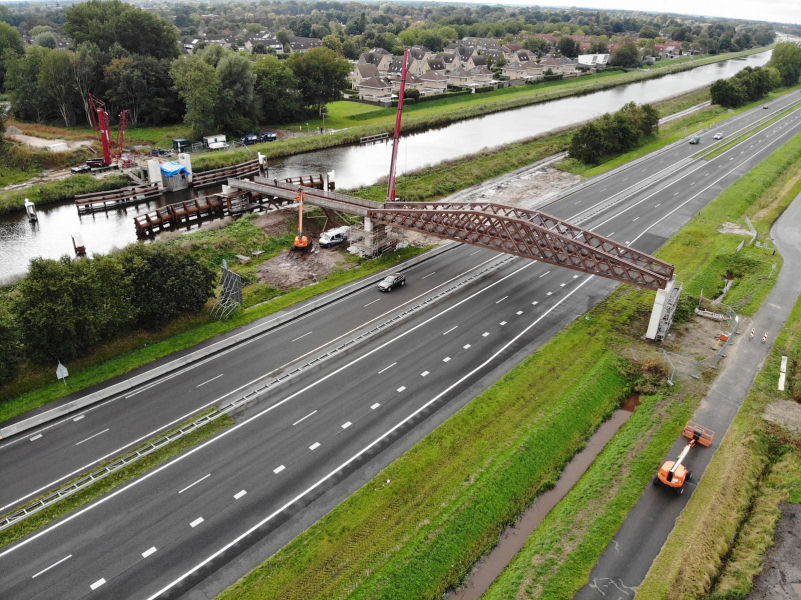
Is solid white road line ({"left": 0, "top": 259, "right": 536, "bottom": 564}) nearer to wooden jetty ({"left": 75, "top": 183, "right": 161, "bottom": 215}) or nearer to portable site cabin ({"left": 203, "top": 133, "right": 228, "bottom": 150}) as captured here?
wooden jetty ({"left": 75, "top": 183, "right": 161, "bottom": 215})

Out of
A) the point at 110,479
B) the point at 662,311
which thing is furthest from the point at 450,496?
the point at 662,311

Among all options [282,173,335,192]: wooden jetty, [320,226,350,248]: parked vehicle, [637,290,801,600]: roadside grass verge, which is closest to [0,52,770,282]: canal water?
[282,173,335,192]: wooden jetty

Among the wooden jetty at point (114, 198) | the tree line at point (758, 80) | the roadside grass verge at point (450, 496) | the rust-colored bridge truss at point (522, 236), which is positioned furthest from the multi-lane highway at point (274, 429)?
the tree line at point (758, 80)

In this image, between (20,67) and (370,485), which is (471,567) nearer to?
(370,485)

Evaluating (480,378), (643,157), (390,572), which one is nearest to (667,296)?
(480,378)

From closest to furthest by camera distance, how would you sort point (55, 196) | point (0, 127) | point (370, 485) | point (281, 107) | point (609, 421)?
point (370, 485)
point (609, 421)
point (55, 196)
point (0, 127)
point (281, 107)

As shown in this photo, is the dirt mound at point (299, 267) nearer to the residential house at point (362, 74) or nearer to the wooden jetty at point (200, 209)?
the wooden jetty at point (200, 209)

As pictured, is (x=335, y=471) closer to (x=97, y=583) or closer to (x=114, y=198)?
(x=97, y=583)
